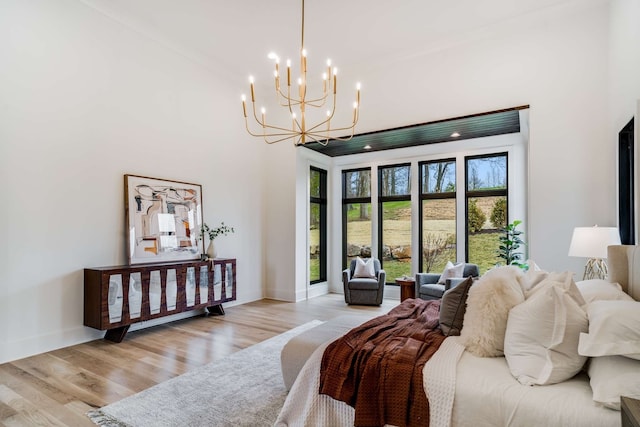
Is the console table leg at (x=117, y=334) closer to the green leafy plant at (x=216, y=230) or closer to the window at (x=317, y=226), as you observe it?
Result: the green leafy plant at (x=216, y=230)

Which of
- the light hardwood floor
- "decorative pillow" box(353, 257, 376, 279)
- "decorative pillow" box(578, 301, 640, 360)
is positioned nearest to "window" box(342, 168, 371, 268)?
"decorative pillow" box(353, 257, 376, 279)

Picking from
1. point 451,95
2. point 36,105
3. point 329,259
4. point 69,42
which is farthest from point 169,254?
point 451,95

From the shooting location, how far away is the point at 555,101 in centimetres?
416

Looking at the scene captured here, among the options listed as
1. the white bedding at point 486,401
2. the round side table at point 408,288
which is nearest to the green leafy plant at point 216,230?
the round side table at point 408,288

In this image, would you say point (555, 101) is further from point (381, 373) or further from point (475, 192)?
point (381, 373)

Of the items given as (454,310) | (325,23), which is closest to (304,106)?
(325,23)

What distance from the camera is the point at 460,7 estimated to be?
4098mm

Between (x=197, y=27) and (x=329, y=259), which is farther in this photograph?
(x=329, y=259)

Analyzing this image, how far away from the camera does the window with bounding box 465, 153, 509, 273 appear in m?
5.97

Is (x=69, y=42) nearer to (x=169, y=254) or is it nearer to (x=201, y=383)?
(x=169, y=254)

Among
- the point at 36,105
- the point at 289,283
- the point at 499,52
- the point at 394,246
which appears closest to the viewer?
the point at 36,105

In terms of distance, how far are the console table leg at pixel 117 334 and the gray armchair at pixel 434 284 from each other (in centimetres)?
403

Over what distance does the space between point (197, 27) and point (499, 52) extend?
13.0 feet

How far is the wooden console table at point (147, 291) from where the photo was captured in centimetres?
378
